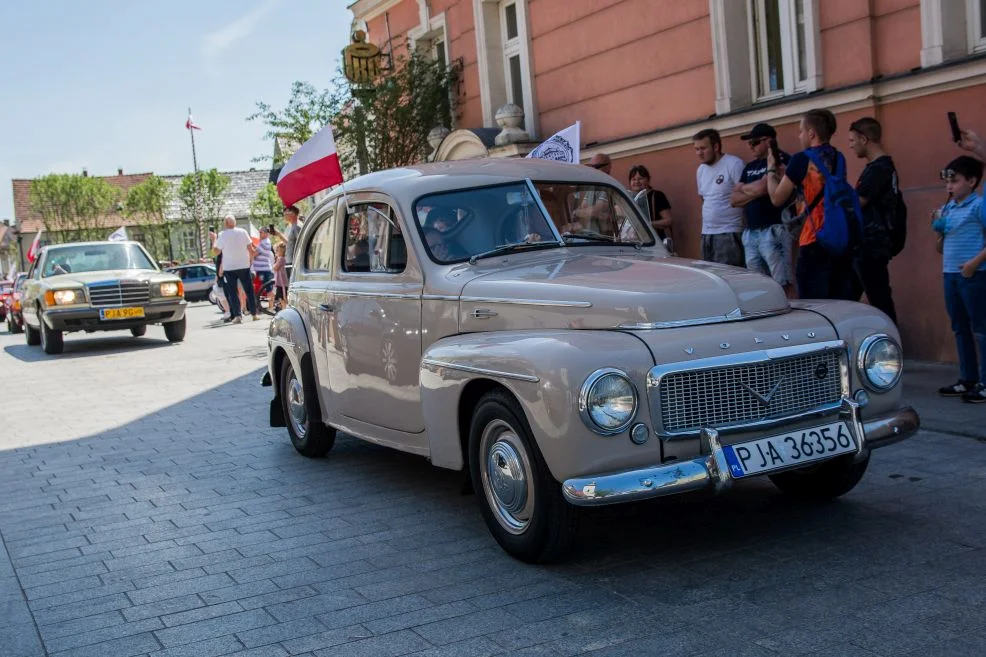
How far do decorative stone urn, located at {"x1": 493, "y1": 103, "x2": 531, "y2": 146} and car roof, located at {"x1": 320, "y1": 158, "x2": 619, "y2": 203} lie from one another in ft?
27.4

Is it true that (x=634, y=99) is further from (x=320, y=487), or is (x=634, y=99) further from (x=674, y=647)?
(x=674, y=647)

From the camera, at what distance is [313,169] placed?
9461mm

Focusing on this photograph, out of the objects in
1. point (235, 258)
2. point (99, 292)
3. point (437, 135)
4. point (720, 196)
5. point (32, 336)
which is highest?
point (437, 135)

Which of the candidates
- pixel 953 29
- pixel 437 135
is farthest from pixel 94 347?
pixel 953 29

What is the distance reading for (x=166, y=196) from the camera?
78.5m

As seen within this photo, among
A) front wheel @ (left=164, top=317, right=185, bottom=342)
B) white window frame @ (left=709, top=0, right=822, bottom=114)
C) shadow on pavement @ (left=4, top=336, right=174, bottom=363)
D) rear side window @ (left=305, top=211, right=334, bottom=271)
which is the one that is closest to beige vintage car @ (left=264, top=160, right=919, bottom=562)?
rear side window @ (left=305, top=211, right=334, bottom=271)

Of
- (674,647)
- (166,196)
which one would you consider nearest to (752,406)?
(674,647)

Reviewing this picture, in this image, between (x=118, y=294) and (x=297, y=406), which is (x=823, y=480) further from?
(x=118, y=294)

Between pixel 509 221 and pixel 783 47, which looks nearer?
pixel 509 221

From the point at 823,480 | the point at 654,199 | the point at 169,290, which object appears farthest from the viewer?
the point at 169,290

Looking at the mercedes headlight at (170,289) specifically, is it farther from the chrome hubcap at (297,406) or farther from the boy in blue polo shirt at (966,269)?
the boy in blue polo shirt at (966,269)

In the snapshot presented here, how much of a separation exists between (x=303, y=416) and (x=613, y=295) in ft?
11.0

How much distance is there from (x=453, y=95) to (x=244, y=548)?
13.2 meters

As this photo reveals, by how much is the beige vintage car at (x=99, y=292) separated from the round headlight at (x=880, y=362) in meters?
14.2
